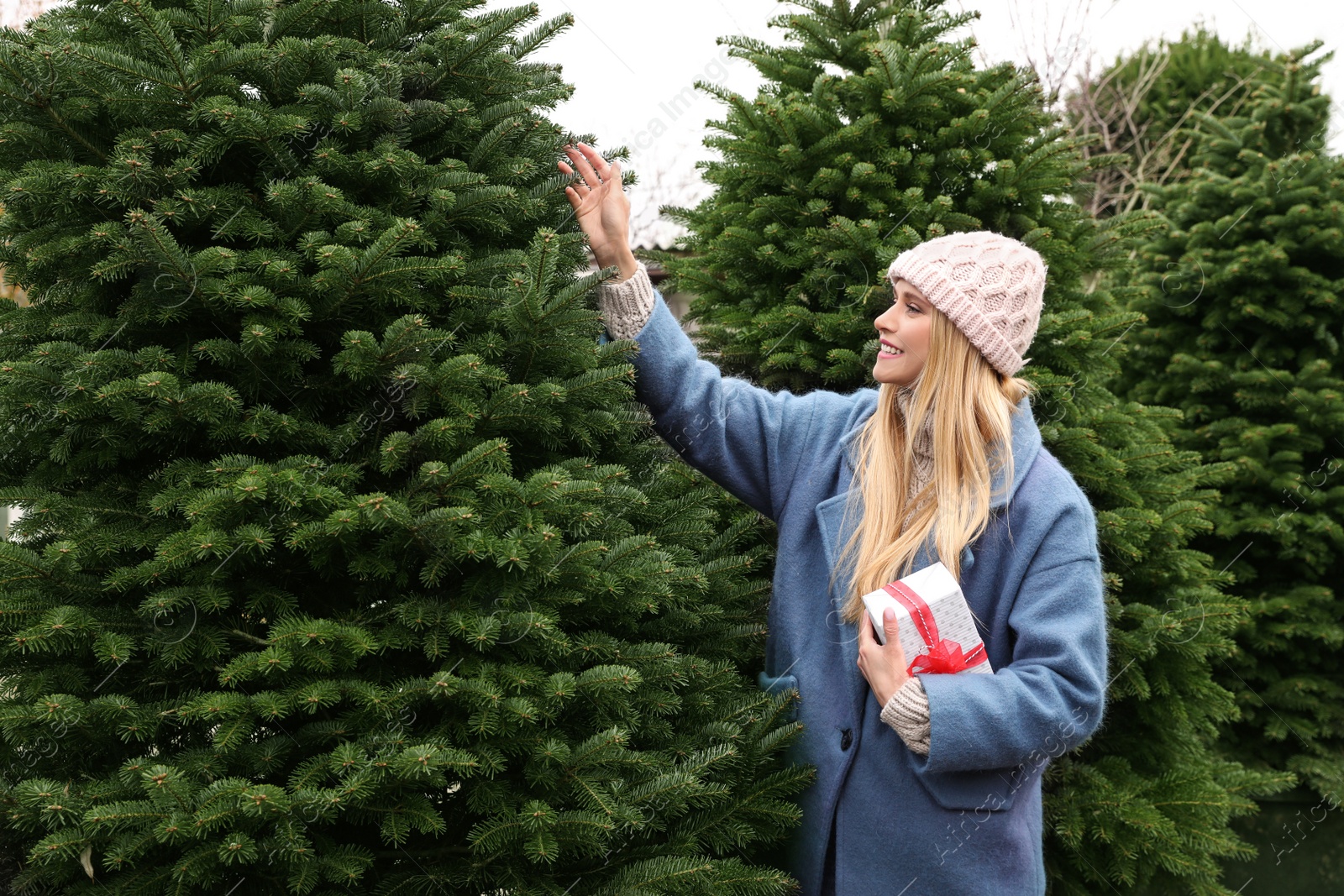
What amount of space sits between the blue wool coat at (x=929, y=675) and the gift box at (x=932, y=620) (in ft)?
0.17

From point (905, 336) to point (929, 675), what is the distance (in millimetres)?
798

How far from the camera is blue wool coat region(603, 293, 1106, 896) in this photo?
6.97ft

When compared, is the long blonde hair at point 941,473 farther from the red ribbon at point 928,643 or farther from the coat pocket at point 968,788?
the coat pocket at point 968,788

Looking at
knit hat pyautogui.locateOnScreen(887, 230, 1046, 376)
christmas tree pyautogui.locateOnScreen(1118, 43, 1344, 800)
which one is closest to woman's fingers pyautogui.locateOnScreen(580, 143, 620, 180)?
knit hat pyautogui.locateOnScreen(887, 230, 1046, 376)

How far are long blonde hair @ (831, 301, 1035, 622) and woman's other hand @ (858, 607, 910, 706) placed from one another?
119 millimetres

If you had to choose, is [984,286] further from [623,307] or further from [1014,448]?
[623,307]

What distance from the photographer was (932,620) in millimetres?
2129

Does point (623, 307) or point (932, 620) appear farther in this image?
point (623, 307)

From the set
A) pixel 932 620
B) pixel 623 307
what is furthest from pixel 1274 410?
pixel 623 307

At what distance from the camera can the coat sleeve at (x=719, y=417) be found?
2432 millimetres

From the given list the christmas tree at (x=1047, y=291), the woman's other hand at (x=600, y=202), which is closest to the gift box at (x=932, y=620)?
the woman's other hand at (x=600, y=202)

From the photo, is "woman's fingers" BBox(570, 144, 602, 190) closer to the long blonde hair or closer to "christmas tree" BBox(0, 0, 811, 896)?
"christmas tree" BBox(0, 0, 811, 896)

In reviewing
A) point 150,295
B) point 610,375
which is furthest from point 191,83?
point 610,375

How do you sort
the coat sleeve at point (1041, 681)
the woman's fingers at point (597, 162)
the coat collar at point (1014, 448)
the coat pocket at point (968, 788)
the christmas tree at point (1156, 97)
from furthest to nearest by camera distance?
the christmas tree at point (1156, 97)
the woman's fingers at point (597, 162)
the coat collar at point (1014, 448)
the coat pocket at point (968, 788)
the coat sleeve at point (1041, 681)
